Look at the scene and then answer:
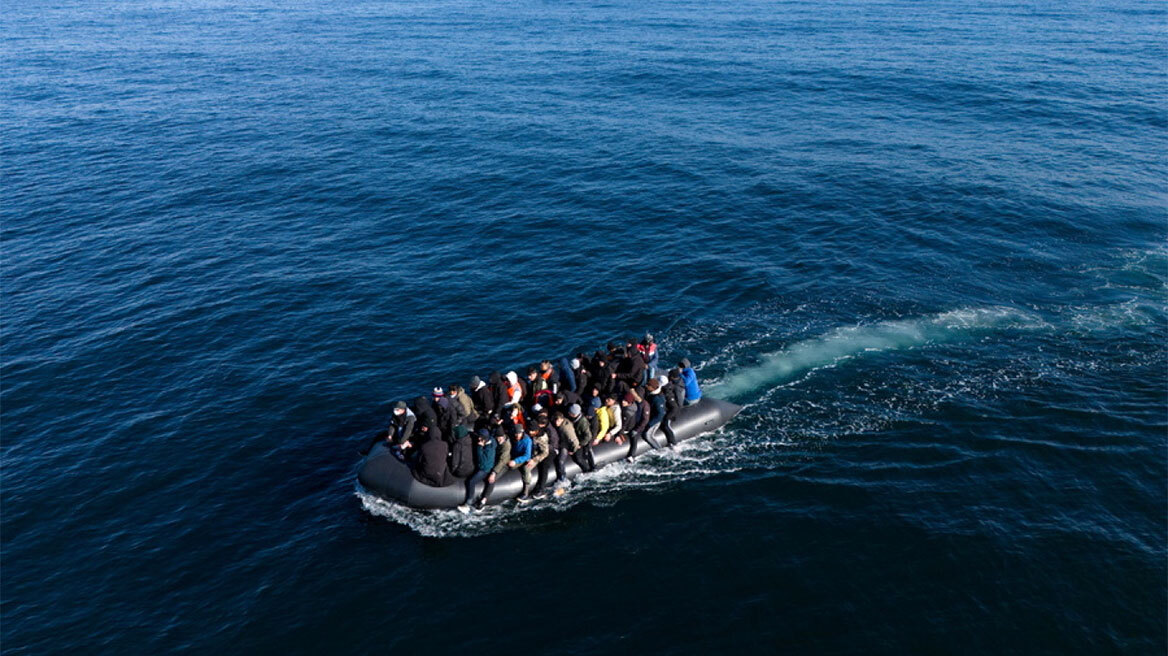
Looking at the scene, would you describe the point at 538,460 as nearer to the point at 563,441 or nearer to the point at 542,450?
the point at 542,450

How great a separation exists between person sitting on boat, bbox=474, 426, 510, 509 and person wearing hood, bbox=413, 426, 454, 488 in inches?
46.3

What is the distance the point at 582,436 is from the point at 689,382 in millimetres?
4649

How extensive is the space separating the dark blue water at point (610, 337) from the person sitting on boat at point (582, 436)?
110 cm

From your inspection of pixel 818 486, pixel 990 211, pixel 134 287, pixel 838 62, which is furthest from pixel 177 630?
pixel 838 62

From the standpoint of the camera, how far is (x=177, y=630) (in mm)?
21859

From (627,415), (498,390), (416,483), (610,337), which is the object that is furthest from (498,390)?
(610,337)

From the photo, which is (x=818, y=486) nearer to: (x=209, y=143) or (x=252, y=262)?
(x=252, y=262)

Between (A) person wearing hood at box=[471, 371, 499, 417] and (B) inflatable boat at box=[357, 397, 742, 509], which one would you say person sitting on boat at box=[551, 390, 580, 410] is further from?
(A) person wearing hood at box=[471, 371, 499, 417]

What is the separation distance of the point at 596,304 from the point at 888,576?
20.1 m

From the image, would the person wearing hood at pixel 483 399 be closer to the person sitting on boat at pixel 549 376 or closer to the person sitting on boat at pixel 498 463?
the person sitting on boat at pixel 498 463

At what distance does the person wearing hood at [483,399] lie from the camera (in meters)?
26.7

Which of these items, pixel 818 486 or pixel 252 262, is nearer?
pixel 818 486

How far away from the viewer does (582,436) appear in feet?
86.8

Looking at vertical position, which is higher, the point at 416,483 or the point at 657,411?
the point at 657,411
